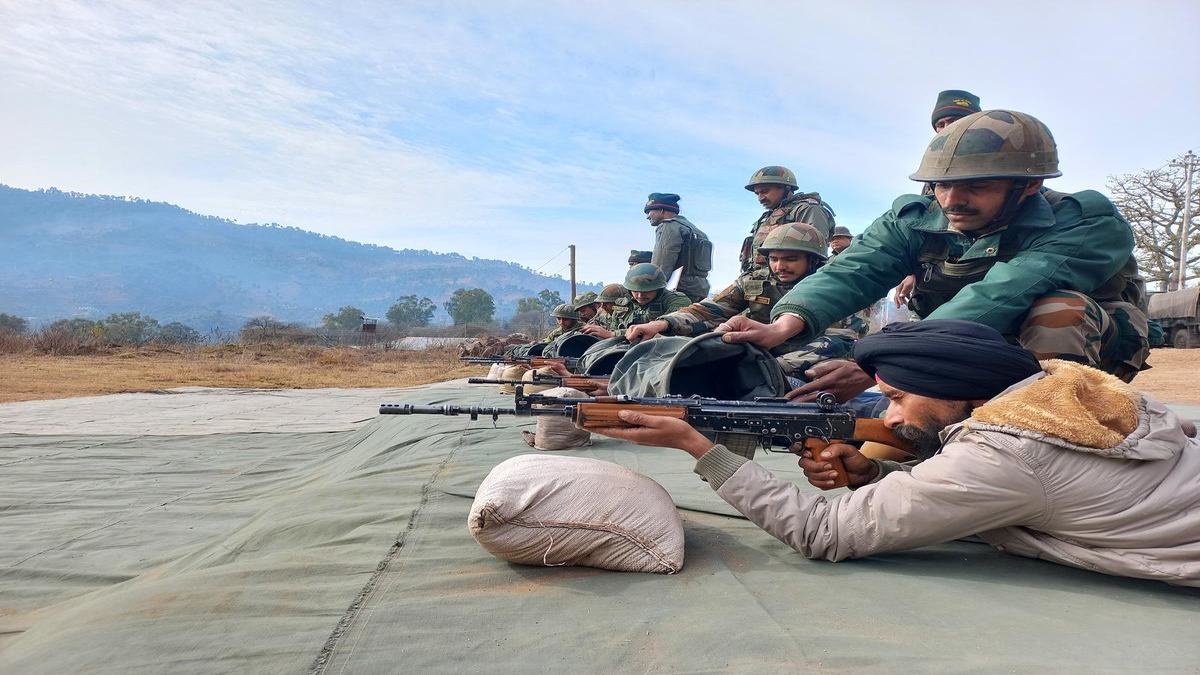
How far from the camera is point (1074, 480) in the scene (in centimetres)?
178

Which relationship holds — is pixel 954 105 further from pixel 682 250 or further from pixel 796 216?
pixel 682 250

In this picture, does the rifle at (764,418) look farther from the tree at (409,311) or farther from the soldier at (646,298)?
the tree at (409,311)

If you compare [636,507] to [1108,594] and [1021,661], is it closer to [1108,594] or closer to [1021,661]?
[1021,661]

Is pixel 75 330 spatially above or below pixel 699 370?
below

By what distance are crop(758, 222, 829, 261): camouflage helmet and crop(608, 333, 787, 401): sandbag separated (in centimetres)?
196

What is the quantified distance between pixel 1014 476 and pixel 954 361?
334 millimetres

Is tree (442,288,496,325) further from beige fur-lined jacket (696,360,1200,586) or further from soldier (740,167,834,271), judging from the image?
beige fur-lined jacket (696,360,1200,586)

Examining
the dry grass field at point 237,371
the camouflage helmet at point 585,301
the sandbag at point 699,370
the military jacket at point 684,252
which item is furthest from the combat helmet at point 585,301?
the sandbag at point 699,370

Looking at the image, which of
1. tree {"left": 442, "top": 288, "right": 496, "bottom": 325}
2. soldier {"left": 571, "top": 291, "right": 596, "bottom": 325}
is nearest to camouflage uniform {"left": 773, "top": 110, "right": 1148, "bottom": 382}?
soldier {"left": 571, "top": 291, "right": 596, "bottom": 325}

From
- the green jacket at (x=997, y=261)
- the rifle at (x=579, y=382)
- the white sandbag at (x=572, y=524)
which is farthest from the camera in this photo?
the rifle at (x=579, y=382)

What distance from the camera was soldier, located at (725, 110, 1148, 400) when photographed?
2.83 meters

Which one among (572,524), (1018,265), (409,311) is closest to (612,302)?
(1018,265)

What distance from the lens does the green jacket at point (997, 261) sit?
281cm

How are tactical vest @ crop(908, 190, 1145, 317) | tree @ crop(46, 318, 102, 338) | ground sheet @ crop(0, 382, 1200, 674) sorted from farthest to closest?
tree @ crop(46, 318, 102, 338) → tactical vest @ crop(908, 190, 1145, 317) → ground sheet @ crop(0, 382, 1200, 674)
